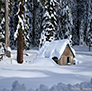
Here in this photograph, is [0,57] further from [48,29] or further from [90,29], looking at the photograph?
[90,29]

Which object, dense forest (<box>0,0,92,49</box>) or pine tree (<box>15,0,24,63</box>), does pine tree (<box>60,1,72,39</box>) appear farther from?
pine tree (<box>15,0,24,63</box>)

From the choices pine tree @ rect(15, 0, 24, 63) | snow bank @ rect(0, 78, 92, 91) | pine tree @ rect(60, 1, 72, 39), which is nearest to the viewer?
snow bank @ rect(0, 78, 92, 91)

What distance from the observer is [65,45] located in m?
14.0

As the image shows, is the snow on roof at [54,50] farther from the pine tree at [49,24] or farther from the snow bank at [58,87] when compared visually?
the pine tree at [49,24]

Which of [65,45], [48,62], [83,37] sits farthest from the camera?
[83,37]

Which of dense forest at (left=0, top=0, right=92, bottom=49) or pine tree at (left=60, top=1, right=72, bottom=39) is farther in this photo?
pine tree at (left=60, top=1, right=72, bottom=39)

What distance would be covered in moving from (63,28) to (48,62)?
26.1 m

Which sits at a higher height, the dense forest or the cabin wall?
the dense forest

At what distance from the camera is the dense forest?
23312 mm

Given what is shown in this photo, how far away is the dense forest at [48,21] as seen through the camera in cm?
2331

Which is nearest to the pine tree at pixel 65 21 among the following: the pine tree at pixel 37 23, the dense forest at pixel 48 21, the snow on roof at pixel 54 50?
the dense forest at pixel 48 21

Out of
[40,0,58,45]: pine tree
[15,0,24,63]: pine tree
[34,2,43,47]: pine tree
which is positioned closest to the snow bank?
[15,0,24,63]: pine tree

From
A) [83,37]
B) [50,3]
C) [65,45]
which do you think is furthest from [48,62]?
[83,37]

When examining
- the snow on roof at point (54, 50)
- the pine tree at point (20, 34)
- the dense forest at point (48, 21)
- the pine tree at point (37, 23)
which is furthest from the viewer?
the pine tree at point (37, 23)
